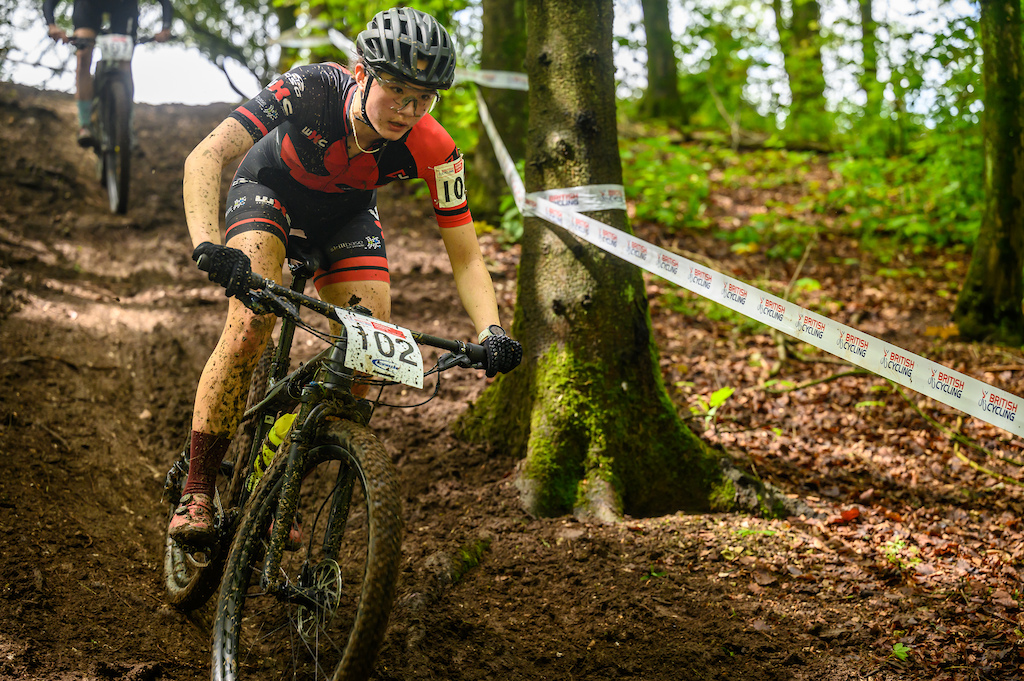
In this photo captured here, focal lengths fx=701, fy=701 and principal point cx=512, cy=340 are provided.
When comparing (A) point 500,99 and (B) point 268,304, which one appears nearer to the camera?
(B) point 268,304

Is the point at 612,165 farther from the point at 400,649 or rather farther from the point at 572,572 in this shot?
the point at 400,649

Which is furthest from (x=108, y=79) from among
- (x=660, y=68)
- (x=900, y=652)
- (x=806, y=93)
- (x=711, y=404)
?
(x=806, y=93)

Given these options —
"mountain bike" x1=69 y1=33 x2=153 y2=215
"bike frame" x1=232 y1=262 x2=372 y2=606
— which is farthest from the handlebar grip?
"mountain bike" x1=69 y1=33 x2=153 y2=215

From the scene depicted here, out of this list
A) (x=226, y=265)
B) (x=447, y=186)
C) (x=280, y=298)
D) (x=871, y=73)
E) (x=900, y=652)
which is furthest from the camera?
(x=871, y=73)

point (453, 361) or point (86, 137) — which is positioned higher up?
point (86, 137)

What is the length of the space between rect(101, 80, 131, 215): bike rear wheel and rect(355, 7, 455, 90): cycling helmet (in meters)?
5.98

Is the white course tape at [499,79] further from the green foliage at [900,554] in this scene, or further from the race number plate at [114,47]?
the green foliage at [900,554]

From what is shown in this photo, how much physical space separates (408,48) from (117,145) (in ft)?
21.0

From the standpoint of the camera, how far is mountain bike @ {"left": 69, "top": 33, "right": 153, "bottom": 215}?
7.14 metres

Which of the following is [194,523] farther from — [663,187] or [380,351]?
[663,187]

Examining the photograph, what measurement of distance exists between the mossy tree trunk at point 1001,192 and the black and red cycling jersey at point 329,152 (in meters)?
5.23

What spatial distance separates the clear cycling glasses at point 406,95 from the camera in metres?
2.54

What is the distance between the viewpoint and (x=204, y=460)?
2836 millimetres

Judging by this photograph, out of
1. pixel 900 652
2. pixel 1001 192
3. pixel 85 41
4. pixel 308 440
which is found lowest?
pixel 900 652
